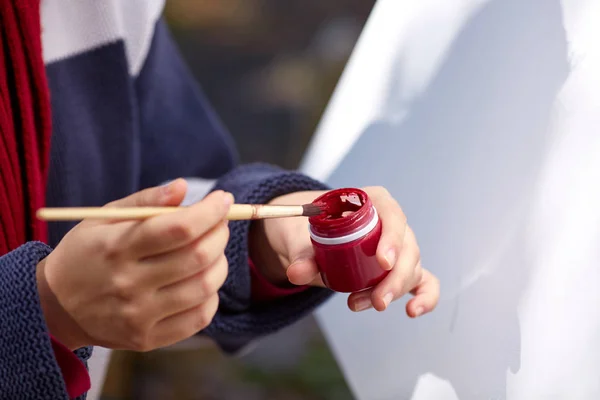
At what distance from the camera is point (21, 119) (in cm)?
39

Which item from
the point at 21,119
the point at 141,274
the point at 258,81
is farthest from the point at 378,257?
the point at 258,81

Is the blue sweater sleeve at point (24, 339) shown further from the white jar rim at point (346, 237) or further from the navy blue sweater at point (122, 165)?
the white jar rim at point (346, 237)

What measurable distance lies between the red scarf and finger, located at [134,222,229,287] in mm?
173

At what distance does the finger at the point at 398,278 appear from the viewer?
31 centimetres

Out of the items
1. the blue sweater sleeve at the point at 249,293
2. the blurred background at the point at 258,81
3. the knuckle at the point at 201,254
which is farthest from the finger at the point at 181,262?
the blurred background at the point at 258,81

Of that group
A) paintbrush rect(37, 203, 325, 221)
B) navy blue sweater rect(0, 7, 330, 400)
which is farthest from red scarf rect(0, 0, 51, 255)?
paintbrush rect(37, 203, 325, 221)

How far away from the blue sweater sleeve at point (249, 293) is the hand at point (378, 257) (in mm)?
11

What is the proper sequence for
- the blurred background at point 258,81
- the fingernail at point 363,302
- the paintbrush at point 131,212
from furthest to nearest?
the blurred background at point 258,81 < the fingernail at point 363,302 < the paintbrush at point 131,212

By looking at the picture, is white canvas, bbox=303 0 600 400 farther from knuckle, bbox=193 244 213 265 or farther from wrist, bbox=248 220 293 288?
knuckle, bbox=193 244 213 265

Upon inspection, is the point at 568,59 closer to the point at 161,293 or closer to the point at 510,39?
the point at 510,39

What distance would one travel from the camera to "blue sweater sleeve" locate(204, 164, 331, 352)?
393 millimetres

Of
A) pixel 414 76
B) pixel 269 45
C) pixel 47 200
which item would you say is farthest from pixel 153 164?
pixel 269 45

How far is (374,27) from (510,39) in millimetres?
126

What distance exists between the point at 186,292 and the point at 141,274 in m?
0.02
